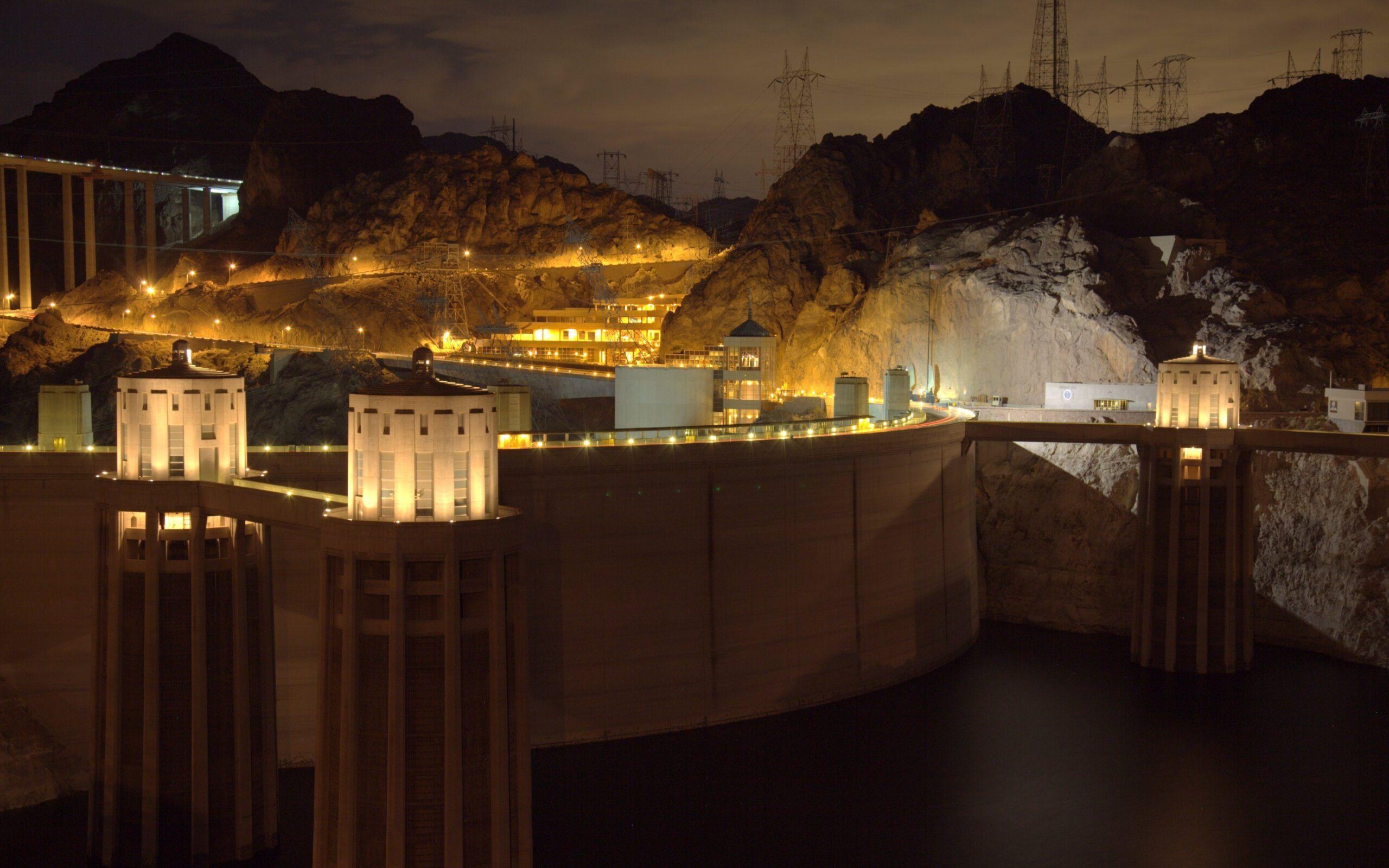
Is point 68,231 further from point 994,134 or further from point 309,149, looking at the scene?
point 994,134

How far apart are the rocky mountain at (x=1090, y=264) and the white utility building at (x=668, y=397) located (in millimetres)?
17208

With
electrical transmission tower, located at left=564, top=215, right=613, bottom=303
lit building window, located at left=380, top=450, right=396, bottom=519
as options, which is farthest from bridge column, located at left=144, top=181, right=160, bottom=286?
lit building window, located at left=380, top=450, right=396, bottom=519

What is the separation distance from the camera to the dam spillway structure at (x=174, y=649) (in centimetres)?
3088

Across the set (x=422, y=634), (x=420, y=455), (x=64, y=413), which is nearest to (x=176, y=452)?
(x=420, y=455)

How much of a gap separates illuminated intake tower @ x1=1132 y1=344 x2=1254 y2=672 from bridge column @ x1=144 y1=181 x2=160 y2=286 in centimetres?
11105

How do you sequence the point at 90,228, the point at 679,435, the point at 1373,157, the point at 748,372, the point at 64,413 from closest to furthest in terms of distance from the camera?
the point at 679,435 → the point at 64,413 → the point at 748,372 → the point at 1373,157 → the point at 90,228

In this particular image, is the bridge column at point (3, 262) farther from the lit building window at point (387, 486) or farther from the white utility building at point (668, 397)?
the lit building window at point (387, 486)

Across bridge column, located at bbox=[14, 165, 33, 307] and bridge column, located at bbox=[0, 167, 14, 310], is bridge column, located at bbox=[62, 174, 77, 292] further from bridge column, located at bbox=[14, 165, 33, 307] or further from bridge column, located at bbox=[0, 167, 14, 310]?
bridge column, located at bbox=[0, 167, 14, 310]

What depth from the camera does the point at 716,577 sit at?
42.0 meters

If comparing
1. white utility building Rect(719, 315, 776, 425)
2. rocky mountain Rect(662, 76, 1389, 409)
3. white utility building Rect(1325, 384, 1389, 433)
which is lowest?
white utility building Rect(1325, 384, 1389, 433)

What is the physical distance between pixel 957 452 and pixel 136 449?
110ft

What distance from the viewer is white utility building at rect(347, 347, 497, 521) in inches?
997

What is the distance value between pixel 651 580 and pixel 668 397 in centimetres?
1739

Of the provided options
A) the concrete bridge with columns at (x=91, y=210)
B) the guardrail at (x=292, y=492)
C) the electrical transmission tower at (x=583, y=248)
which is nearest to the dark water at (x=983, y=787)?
the guardrail at (x=292, y=492)
